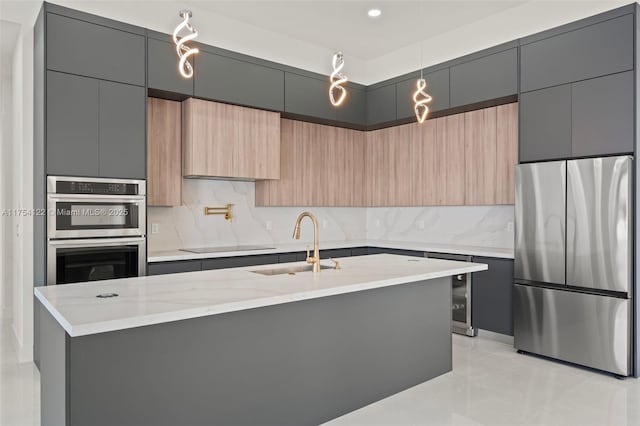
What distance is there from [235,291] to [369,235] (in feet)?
14.4

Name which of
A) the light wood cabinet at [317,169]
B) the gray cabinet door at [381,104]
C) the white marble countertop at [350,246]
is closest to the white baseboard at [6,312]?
the white marble countertop at [350,246]

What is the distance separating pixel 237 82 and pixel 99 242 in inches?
79.8

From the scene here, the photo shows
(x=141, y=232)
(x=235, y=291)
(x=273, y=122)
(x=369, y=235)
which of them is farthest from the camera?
(x=369, y=235)

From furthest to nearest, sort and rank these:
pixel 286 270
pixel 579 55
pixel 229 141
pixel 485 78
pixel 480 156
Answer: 1. pixel 480 156
2. pixel 229 141
3. pixel 485 78
4. pixel 579 55
5. pixel 286 270

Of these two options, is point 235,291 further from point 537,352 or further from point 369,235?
point 369,235

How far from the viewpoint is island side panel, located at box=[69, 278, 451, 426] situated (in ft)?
6.53

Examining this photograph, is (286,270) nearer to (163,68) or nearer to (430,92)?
(163,68)

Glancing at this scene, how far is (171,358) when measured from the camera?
2146mm

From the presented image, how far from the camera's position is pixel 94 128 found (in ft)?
12.0

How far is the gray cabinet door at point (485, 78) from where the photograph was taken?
432 cm

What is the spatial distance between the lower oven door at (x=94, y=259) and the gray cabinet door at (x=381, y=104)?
124 inches

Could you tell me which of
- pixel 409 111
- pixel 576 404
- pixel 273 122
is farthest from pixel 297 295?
pixel 409 111

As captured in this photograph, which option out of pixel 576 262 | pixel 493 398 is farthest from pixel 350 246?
pixel 493 398

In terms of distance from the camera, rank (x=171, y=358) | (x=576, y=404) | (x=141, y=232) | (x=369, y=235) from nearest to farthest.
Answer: (x=171, y=358) < (x=576, y=404) < (x=141, y=232) < (x=369, y=235)
